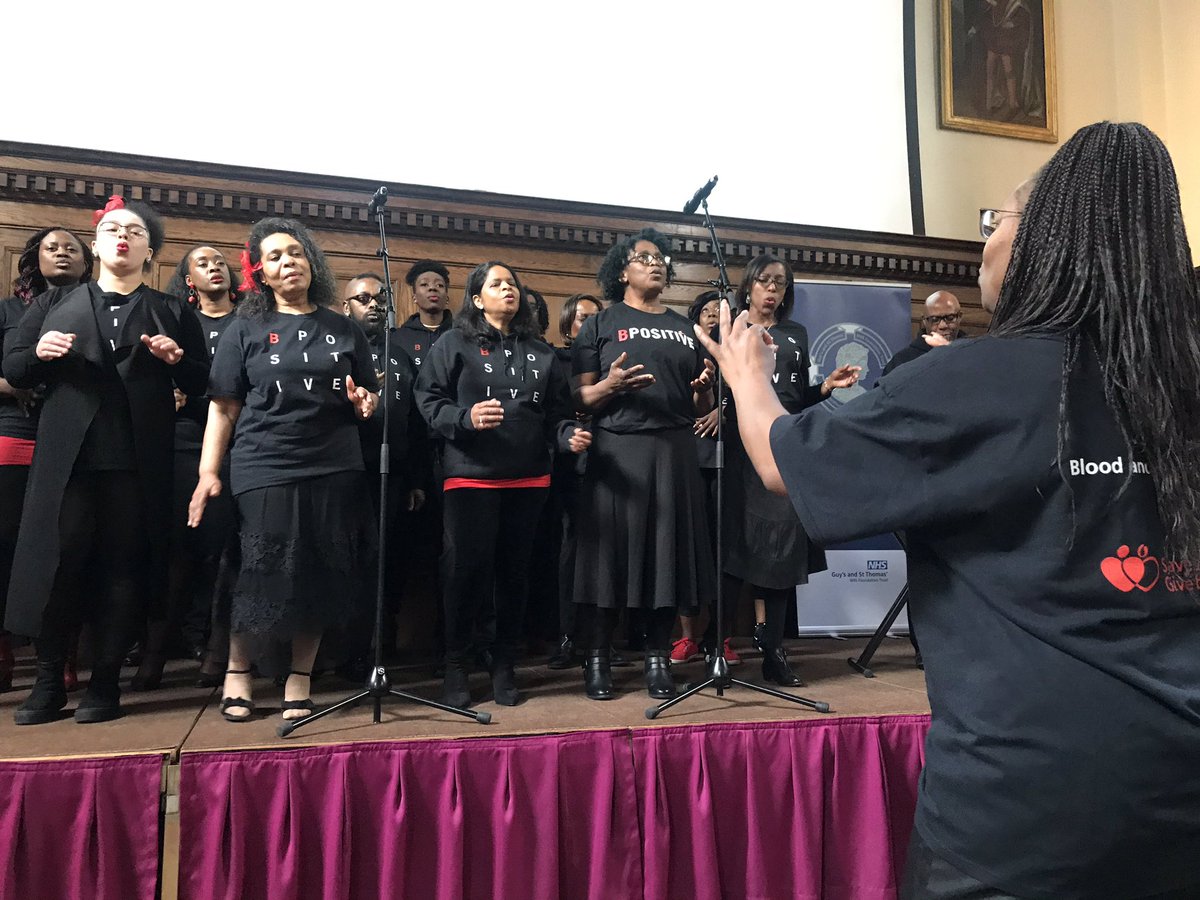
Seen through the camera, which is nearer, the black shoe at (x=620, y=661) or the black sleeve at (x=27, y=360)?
the black sleeve at (x=27, y=360)

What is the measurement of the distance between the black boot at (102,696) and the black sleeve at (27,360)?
2.83 feet

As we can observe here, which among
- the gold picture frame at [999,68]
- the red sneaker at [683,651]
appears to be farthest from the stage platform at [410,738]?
the gold picture frame at [999,68]

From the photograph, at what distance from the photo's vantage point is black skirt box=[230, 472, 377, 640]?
2.36 m

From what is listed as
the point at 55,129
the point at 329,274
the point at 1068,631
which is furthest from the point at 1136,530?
the point at 55,129

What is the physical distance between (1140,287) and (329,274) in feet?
7.62

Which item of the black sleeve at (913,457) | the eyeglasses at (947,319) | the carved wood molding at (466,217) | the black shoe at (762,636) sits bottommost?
the black shoe at (762,636)

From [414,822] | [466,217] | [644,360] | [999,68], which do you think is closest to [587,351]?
[644,360]

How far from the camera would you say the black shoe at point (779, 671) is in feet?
9.81

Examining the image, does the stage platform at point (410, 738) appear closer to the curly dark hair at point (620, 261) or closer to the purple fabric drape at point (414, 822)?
the purple fabric drape at point (414, 822)

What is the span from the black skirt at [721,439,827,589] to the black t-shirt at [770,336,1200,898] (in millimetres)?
2215

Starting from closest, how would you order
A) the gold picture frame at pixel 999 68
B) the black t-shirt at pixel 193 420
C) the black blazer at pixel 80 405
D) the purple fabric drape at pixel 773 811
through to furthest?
the purple fabric drape at pixel 773 811, the black blazer at pixel 80 405, the black t-shirt at pixel 193 420, the gold picture frame at pixel 999 68

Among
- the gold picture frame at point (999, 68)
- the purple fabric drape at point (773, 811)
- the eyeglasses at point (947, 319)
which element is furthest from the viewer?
the gold picture frame at point (999, 68)

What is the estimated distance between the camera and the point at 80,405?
243 centimetres

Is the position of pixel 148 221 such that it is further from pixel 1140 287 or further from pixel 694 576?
pixel 1140 287
